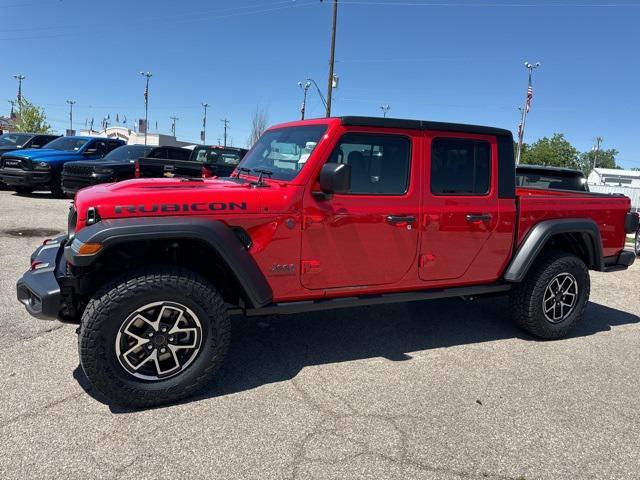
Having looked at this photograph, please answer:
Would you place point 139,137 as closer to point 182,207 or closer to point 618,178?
point 618,178

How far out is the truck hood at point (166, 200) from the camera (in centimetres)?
291

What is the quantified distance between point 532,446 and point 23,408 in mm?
2993

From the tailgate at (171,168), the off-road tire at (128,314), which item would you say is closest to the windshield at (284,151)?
the off-road tire at (128,314)

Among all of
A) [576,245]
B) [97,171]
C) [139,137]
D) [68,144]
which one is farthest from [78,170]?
[139,137]

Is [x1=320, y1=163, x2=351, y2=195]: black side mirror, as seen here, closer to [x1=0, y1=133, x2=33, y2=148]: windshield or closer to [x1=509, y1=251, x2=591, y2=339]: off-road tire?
[x1=509, y1=251, x2=591, y2=339]: off-road tire

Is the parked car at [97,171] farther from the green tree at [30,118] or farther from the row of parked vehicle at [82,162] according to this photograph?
the green tree at [30,118]

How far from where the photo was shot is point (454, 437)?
2828 millimetres

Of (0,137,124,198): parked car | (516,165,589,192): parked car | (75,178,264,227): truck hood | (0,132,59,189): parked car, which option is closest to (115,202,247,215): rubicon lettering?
(75,178,264,227): truck hood

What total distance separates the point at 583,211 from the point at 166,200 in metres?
3.78

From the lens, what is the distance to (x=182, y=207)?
3.00m

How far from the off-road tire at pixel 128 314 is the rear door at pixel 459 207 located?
1701mm

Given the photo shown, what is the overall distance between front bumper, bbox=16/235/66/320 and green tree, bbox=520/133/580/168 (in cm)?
6878

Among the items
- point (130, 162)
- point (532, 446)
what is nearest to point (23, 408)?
point (532, 446)

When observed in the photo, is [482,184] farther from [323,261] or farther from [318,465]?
[318,465]
